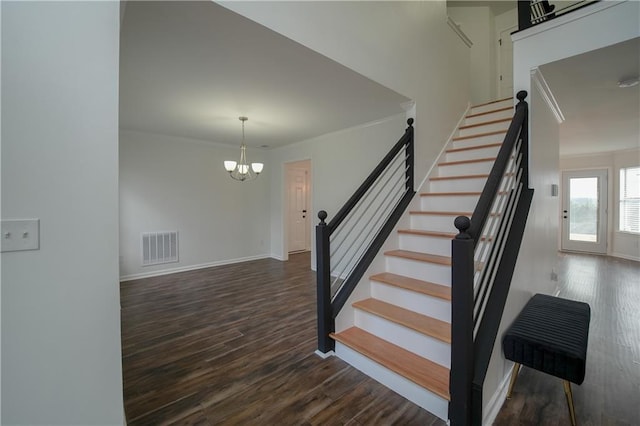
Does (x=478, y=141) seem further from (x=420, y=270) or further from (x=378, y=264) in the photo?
(x=378, y=264)

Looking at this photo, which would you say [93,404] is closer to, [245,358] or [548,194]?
[245,358]

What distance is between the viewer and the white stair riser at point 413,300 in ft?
6.79

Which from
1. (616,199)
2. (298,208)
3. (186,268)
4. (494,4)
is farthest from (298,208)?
(616,199)

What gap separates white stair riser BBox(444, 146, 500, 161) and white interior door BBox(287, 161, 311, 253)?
12.6 feet

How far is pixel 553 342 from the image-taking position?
64.8 inches

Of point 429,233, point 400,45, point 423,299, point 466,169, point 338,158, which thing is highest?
point 400,45

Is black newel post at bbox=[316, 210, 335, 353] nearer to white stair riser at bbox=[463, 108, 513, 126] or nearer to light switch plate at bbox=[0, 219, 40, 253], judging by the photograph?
light switch plate at bbox=[0, 219, 40, 253]

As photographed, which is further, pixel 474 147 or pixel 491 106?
pixel 491 106

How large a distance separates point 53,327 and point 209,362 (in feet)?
4.32

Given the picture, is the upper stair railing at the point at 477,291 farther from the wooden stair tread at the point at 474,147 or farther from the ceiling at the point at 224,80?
the ceiling at the point at 224,80

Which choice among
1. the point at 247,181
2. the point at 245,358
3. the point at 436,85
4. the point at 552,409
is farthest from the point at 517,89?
the point at 247,181

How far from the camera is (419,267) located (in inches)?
97.0

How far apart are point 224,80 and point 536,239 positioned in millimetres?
3278

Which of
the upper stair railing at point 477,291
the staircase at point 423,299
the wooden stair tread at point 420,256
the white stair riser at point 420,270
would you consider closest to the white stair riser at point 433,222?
the staircase at point 423,299
